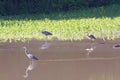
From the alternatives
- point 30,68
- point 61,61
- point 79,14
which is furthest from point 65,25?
point 30,68

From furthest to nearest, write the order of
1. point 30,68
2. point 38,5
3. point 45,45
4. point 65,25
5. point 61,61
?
point 38,5, point 65,25, point 45,45, point 61,61, point 30,68

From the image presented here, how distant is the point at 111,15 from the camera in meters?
13.9

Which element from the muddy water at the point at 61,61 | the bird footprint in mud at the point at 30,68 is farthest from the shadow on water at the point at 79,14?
the bird footprint in mud at the point at 30,68

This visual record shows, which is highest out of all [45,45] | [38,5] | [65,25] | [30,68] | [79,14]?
→ [38,5]

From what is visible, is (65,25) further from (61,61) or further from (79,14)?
(61,61)

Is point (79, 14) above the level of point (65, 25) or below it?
above

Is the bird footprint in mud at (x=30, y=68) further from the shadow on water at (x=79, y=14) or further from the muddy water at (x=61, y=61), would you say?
the shadow on water at (x=79, y=14)

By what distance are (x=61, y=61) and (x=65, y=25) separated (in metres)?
3.35

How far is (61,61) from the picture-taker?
9125 mm

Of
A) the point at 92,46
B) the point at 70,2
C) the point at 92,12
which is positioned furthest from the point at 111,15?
the point at 92,46

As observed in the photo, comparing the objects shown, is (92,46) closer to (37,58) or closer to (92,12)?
(37,58)

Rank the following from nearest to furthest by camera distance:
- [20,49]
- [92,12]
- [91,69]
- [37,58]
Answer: [91,69]
[37,58]
[20,49]
[92,12]

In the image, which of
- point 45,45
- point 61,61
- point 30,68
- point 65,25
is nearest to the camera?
point 30,68

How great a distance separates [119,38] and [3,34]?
2.68m
